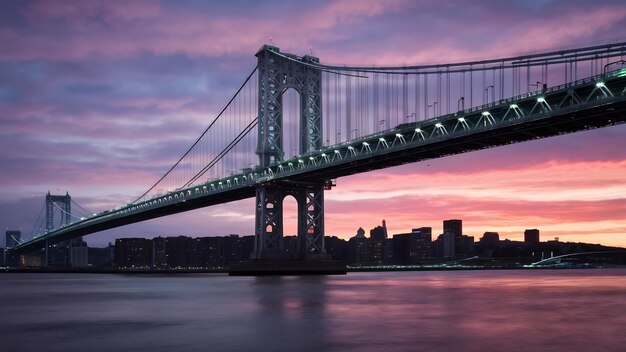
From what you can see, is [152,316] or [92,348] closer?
[92,348]

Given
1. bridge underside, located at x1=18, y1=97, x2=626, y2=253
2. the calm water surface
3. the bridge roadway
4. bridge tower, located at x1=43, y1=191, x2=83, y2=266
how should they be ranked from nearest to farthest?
the calm water surface → the bridge roadway → bridge underside, located at x1=18, y1=97, x2=626, y2=253 → bridge tower, located at x1=43, y1=191, x2=83, y2=266

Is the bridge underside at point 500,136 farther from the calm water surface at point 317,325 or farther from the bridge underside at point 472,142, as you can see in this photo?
the calm water surface at point 317,325

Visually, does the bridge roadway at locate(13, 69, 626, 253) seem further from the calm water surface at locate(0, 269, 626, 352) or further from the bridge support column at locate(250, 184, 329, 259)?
the calm water surface at locate(0, 269, 626, 352)

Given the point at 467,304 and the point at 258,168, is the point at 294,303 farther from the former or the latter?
the point at 258,168

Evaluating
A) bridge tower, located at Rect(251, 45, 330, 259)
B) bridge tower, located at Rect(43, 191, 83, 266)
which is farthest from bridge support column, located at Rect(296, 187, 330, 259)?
bridge tower, located at Rect(43, 191, 83, 266)

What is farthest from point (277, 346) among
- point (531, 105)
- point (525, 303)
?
point (531, 105)

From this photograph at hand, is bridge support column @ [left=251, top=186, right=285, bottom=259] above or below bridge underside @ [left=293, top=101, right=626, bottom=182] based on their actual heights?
below

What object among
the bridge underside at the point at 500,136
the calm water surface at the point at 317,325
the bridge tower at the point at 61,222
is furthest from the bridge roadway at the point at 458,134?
the bridge tower at the point at 61,222
